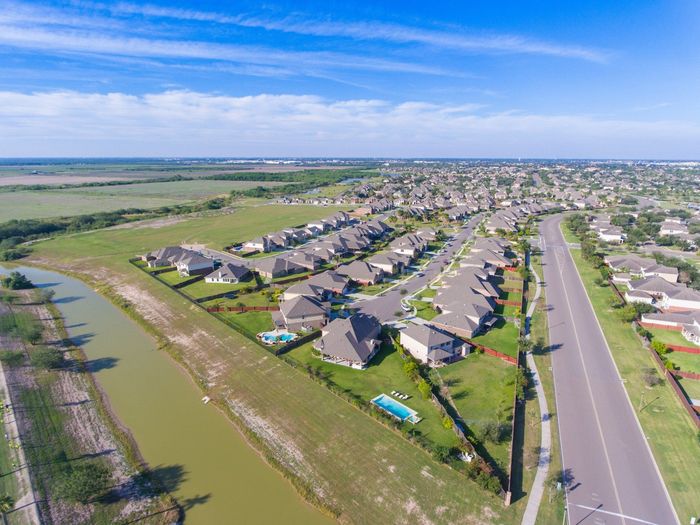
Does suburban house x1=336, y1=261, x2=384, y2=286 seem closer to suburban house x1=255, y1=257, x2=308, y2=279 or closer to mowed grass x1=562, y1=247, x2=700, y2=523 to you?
suburban house x1=255, y1=257, x2=308, y2=279

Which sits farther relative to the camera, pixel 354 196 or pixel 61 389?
pixel 354 196

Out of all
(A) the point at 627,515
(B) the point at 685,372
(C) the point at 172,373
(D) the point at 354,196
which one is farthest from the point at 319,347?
(D) the point at 354,196

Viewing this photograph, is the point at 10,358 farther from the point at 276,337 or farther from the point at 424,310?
the point at 424,310

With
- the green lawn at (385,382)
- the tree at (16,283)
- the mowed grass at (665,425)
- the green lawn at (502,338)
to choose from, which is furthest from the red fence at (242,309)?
the mowed grass at (665,425)

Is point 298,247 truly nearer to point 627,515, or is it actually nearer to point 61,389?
point 61,389

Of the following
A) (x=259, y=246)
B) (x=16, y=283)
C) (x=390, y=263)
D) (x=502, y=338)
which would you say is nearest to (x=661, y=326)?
(x=502, y=338)

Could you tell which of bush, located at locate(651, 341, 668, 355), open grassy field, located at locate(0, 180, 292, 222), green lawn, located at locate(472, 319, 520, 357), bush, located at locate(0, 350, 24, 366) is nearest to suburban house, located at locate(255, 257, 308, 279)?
bush, located at locate(0, 350, 24, 366)
